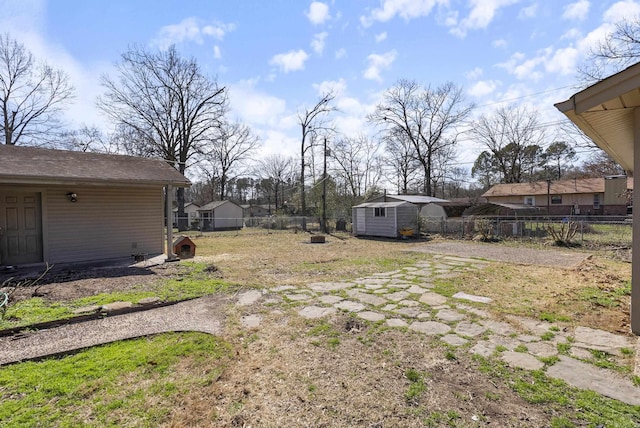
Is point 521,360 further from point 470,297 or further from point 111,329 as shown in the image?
point 111,329

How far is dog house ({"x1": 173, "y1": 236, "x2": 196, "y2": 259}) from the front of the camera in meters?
9.57

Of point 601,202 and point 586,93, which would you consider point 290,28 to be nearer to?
point 586,93

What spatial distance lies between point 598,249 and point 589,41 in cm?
917

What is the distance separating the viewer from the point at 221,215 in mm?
28641

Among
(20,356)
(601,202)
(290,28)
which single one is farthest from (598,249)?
(601,202)

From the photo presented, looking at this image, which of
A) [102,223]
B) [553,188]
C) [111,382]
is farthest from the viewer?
[553,188]

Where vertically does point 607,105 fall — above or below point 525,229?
above

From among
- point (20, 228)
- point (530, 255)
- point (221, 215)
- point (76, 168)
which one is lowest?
point (530, 255)

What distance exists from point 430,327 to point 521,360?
0.99 m

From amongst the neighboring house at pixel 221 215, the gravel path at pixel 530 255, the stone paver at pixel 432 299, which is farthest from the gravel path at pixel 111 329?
the neighboring house at pixel 221 215

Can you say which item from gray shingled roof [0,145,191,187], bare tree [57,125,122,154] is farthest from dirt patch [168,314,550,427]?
bare tree [57,125,122,154]

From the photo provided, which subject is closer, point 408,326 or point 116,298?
point 408,326

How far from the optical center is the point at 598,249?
10711 mm

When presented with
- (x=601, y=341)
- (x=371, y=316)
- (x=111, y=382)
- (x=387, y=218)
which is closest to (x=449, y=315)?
(x=371, y=316)
